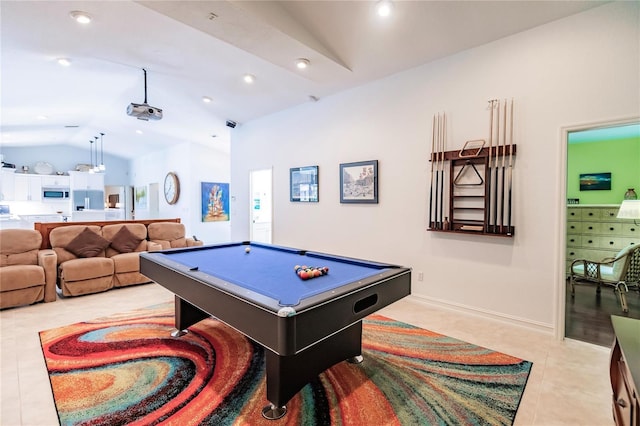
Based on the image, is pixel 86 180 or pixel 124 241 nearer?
pixel 124 241

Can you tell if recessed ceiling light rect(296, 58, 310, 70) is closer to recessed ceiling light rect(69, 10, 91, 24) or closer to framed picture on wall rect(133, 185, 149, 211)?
recessed ceiling light rect(69, 10, 91, 24)

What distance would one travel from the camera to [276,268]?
245 centimetres

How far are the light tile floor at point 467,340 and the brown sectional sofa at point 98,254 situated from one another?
273mm

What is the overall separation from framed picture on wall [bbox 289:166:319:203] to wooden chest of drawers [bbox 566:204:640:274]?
4.08 m

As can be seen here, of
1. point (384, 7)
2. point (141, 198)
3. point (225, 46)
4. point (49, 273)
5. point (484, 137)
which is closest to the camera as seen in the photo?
point (384, 7)

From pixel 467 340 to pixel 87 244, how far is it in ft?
16.9

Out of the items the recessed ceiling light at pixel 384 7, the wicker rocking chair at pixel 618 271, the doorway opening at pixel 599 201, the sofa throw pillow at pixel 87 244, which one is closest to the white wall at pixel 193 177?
the sofa throw pillow at pixel 87 244

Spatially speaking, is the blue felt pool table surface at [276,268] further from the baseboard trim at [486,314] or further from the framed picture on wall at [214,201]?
the framed picture on wall at [214,201]

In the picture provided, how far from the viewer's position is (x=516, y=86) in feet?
10.0

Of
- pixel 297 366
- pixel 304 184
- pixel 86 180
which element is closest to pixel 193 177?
pixel 86 180

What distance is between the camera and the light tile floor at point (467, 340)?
1861mm

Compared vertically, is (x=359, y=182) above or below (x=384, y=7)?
below

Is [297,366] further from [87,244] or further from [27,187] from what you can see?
[27,187]

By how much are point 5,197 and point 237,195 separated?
700cm
